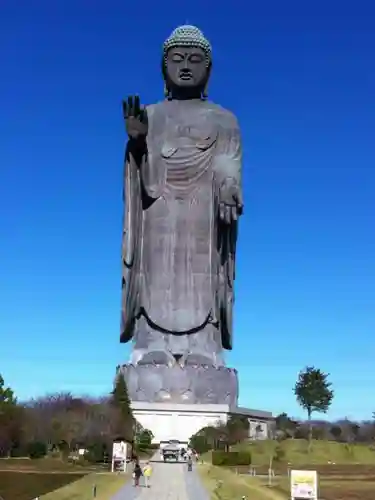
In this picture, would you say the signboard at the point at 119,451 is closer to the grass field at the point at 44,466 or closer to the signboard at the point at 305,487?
the grass field at the point at 44,466

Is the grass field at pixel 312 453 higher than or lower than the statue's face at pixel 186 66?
lower

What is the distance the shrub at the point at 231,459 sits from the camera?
32.6m

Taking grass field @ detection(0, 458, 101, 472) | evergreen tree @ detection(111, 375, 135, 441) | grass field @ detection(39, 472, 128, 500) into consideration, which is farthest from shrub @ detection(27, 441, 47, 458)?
grass field @ detection(39, 472, 128, 500)

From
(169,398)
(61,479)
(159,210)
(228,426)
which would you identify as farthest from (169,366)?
(61,479)

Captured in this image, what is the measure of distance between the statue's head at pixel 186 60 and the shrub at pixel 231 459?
23.7m

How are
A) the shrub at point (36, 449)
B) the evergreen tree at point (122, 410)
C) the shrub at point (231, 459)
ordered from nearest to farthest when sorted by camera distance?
the shrub at point (231, 459) → the shrub at point (36, 449) → the evergreen tree at point (122, 410)

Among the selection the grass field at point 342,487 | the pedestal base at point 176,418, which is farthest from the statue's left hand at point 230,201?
the grass field at point 342,487

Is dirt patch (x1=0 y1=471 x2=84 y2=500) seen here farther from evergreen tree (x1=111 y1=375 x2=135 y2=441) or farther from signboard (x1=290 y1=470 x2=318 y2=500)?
evergreen tree (x1=111 y1=375 x2=135 y2=441)

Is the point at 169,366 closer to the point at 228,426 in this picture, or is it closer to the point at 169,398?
the point at 169,398

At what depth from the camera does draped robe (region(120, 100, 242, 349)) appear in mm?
47219

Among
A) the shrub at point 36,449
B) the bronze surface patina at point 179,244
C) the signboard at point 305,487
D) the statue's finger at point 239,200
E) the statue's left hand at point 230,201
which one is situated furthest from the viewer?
the bronze surface patina at point 179,244

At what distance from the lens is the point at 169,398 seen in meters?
46.9

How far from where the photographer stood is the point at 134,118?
138ft

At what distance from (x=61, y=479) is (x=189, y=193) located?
83.1 feet
